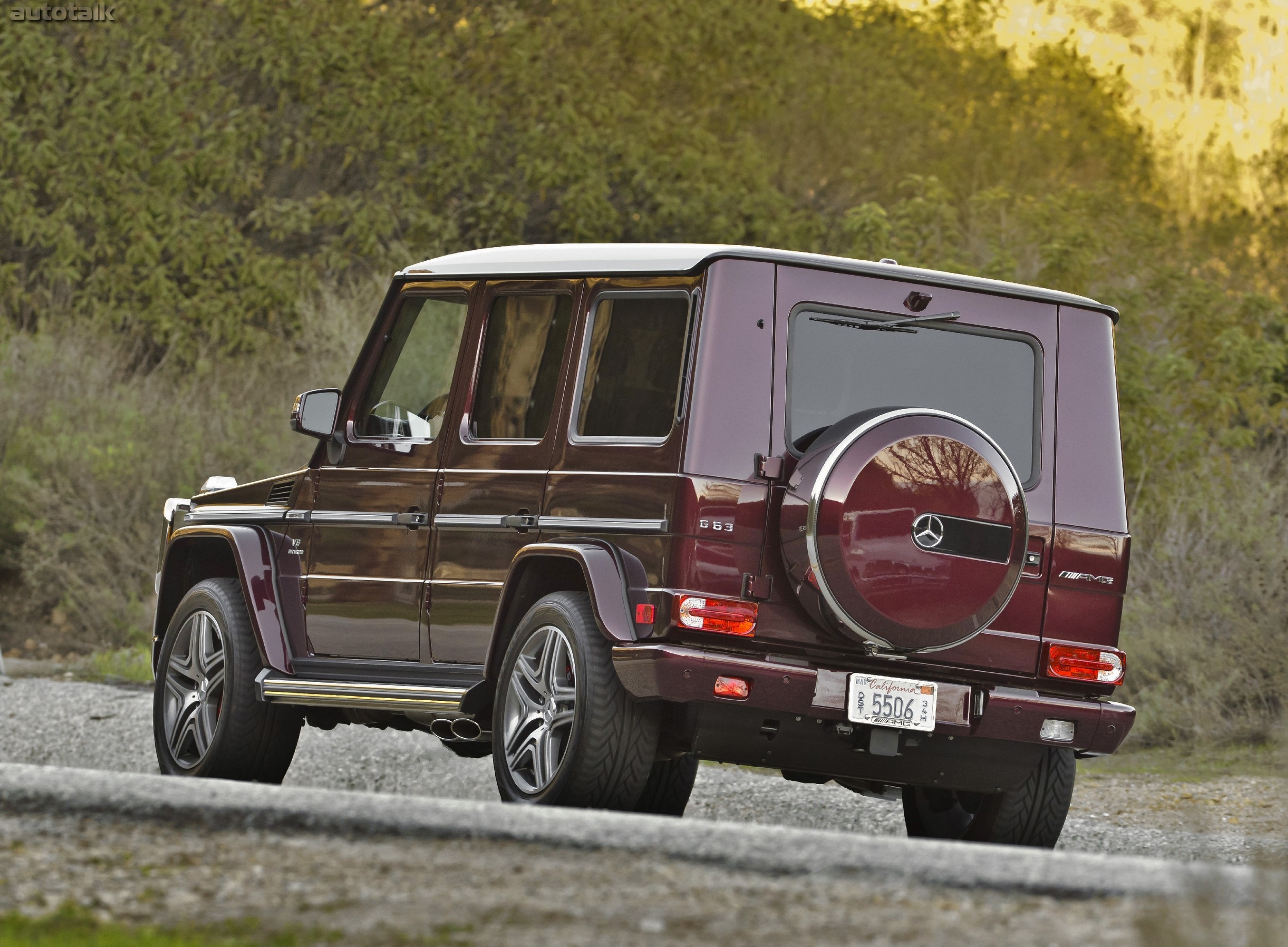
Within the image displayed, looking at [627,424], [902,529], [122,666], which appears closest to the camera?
[902,529]

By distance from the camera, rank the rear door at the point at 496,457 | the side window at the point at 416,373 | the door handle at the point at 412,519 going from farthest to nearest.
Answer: the side window at the point at 416,373 < the door handle at the point at 412,519 < the rear door at the point at 496,457

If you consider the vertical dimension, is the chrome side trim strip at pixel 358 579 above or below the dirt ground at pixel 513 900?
above

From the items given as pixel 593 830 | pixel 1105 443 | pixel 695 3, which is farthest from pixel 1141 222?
pixel 593 830

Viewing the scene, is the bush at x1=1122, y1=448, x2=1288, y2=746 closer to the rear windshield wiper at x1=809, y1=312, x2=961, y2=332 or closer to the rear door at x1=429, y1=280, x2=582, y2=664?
the rear windshield wiper at x1=809, y1=312, x2=961, y2=332

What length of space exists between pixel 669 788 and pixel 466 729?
806 mm

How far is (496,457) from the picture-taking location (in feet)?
24.8

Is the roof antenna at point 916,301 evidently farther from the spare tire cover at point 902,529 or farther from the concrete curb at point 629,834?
the concrete curb at point 629,834

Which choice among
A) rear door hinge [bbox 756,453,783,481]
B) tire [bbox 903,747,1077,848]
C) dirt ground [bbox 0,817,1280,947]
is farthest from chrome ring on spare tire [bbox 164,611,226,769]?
dirt ground [bbox 0,817,1280,947]

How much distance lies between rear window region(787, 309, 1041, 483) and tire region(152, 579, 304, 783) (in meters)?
2.88

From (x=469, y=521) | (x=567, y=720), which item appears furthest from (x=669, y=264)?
(x=567, y=720)

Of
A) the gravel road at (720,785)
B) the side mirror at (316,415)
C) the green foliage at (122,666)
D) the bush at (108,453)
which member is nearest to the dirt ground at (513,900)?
the side mirror at (316,415)

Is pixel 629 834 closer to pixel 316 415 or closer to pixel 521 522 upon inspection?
pixel 521 522

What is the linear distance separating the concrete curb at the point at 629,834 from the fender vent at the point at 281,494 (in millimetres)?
2964

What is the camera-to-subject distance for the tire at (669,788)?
7609 millimetres
